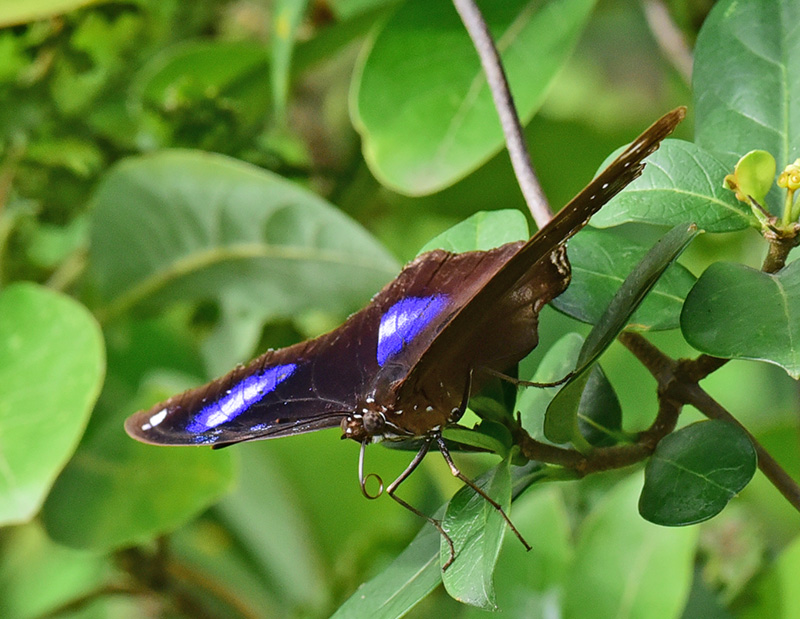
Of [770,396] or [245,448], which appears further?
[770,396]

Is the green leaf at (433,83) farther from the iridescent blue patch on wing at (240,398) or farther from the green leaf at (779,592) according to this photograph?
the green leaf at (779,592)

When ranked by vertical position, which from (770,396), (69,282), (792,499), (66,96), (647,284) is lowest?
(770,396)

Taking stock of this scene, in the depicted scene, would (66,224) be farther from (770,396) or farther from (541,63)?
(770,396)

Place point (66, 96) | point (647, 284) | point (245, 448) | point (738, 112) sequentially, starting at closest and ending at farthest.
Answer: point (647, 284) → point (738, 112) → point (66, 96) → point (245, 448)

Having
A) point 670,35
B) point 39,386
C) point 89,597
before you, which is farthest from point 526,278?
point 89,597

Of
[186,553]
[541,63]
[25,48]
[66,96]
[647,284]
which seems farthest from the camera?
[186,553]

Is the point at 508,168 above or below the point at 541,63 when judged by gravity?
below

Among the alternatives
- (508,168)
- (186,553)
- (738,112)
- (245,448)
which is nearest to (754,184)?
(738,112)
